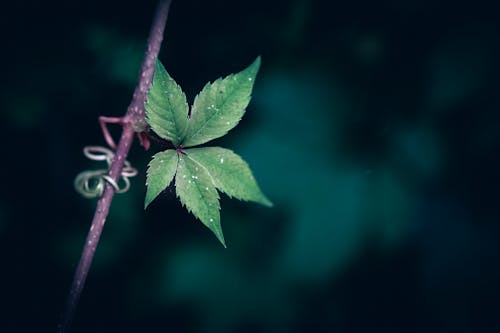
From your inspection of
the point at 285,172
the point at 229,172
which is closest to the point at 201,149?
→ the point at 229,172

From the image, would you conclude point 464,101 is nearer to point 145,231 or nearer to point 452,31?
point 452,31

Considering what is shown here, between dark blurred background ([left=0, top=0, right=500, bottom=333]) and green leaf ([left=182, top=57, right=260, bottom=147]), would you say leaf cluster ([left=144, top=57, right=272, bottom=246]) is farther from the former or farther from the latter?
dark blurred background ([left=0, top=0, right=500, bottom=333])

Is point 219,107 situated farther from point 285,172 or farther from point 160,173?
point 285,172

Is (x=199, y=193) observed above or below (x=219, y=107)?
below

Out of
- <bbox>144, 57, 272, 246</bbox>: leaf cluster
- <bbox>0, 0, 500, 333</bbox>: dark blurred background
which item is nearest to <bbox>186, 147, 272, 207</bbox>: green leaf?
<bbox>144, 57, 272, 246</bbox>: leaf cluster

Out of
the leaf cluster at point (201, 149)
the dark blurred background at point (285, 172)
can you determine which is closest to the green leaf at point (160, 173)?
the leaf cluster at point (201, 149)

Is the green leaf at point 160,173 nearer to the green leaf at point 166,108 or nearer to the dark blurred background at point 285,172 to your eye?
A: the green leaf at point 166,108
